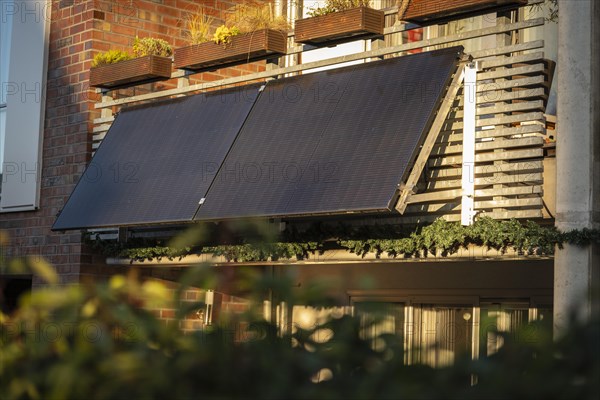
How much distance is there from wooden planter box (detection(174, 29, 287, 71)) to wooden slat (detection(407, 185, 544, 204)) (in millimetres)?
2427

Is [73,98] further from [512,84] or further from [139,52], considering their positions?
[512,84]

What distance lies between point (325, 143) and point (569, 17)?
2133 millimetres

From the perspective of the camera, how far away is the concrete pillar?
7270mm

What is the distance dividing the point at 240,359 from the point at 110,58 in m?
9.46

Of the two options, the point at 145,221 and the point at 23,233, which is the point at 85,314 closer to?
the point at 145,221

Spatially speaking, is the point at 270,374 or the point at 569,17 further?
the point at 569,17

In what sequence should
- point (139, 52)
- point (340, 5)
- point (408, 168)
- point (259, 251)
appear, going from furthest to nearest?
1. point (139, 52)
2. point (340, 5)
3. point (259, 251)
4. point (408, 168)

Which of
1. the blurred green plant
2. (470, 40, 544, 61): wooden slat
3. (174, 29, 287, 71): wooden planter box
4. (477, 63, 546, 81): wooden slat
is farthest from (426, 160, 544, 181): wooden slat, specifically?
the blurred green plant

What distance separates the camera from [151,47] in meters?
11.2

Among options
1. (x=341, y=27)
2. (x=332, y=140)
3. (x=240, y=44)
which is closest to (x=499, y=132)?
(x=332, y=140)

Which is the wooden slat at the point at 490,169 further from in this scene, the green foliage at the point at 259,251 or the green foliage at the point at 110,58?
the green foliage at the point at 110,58

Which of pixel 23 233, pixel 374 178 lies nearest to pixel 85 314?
pixel 374 178

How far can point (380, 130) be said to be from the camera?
8.24 meters

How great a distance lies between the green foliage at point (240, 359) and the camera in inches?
85.3
